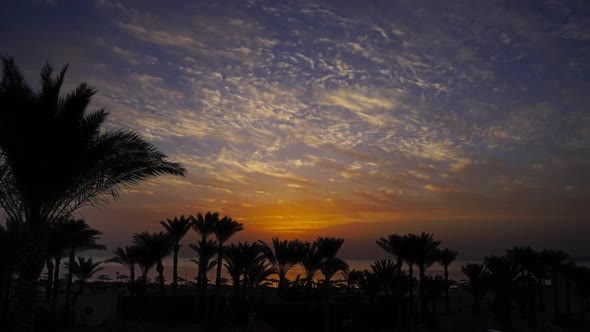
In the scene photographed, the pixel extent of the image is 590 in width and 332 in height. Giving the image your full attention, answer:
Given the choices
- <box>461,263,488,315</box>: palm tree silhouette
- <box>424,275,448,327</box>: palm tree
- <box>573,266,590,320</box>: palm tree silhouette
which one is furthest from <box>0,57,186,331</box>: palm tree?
<box>573,266,590,320</box>: palm tree silhouette

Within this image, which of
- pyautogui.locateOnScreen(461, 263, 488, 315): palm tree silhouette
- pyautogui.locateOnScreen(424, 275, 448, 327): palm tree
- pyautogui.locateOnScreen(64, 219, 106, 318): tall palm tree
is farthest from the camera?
pyautogui.locateOnScreen(461, 263, 488, 315): palm tree silhouette

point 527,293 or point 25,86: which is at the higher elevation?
point 25,86

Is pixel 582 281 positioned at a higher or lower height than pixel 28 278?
lower

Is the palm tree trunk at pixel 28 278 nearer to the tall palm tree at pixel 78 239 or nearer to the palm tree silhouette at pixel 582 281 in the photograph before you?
the tall palm tree at pixel 78 239

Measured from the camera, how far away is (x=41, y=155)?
13.1 metres

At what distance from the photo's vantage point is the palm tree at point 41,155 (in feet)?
42.7

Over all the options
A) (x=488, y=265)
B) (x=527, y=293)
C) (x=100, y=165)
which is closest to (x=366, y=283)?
(x=488, y=265)

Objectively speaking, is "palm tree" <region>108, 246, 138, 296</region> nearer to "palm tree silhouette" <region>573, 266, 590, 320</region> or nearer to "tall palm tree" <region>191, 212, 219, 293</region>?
"tall palm tree" <region>191, 212, 219, 293</region>

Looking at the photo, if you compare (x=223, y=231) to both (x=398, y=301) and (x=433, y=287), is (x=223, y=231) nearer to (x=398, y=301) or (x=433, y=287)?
(x=398, y=301)

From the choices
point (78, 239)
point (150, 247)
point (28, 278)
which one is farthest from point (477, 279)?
point (28, 278)

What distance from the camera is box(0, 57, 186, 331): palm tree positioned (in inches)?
512

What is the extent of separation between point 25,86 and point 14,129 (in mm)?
1441

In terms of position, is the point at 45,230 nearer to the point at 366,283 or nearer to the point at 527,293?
the point at 366,283

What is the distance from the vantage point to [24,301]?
13125 mm
